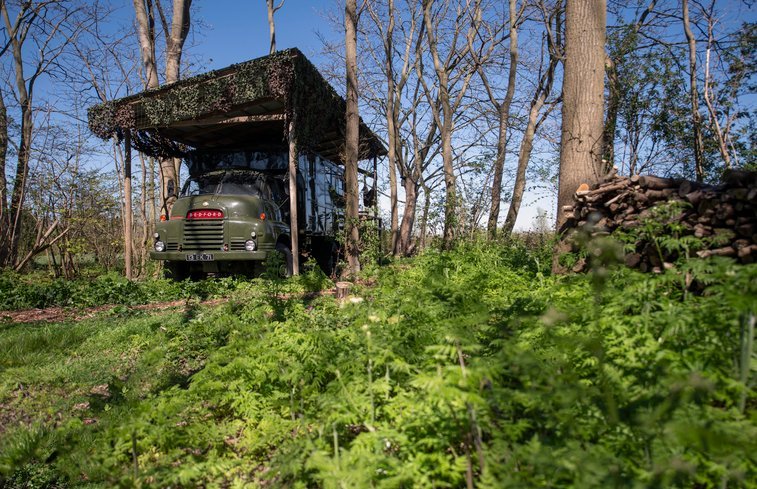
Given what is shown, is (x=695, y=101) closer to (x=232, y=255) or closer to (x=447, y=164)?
(x=447, y=164)

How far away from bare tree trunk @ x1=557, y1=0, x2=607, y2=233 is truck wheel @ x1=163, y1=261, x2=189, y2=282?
756cm

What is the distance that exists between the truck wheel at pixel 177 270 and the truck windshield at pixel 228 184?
153 centimetres

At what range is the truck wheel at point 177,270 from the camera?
8421mm

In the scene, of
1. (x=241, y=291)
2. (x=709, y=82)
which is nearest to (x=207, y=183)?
(x=241, y=291)

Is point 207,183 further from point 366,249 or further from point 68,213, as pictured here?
point 68,213

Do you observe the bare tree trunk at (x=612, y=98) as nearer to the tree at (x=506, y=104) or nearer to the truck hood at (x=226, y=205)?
the tree at (x=506, y=104)

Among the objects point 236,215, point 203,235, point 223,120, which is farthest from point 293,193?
point 223,120

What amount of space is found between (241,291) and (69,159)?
30.9 feet

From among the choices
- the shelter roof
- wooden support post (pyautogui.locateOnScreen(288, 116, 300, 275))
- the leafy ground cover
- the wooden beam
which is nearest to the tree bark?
the shelter roof

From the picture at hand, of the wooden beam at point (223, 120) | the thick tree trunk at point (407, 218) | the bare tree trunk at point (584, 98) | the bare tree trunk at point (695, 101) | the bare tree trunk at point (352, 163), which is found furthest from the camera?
the thick tree trunk at point (407, 218)

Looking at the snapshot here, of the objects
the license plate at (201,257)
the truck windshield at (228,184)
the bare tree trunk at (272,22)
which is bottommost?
the license plate at (201,257)

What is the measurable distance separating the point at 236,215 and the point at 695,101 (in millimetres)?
13202

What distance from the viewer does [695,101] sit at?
11562mm

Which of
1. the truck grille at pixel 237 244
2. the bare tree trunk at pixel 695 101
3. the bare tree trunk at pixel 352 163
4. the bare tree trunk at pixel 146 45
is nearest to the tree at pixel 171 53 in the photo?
the bare tree trunk at pixel 146 45
